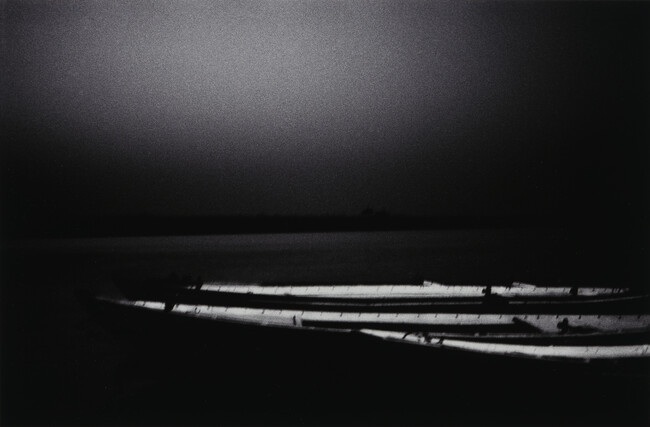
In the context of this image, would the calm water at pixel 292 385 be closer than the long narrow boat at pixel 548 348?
Yes

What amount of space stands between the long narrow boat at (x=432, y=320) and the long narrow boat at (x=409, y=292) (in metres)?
0.95

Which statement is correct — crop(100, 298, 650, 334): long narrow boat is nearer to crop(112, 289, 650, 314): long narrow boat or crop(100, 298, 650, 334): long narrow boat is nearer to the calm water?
crop(112, 289, 650, 314): long narrow boat

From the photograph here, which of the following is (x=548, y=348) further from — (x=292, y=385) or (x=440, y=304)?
(x=292, y=385)

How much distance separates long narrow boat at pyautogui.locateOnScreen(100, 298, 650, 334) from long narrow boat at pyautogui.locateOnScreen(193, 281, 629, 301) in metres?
0.95

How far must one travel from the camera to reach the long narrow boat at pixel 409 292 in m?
10.5

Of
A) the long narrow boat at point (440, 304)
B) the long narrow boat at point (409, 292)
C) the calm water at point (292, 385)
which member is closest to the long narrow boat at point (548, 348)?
the calm water at point (292, 385)

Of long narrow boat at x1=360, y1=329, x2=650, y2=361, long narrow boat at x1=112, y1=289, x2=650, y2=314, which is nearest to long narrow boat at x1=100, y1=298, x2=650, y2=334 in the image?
long narrow boat at x1=112, y1=289, x2=650, y2=314

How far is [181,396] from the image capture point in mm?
8430

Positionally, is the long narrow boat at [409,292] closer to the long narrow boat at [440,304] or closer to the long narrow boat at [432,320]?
the long narrow boat at [440,304]

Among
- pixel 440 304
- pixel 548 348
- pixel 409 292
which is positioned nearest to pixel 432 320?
pixel 440 304

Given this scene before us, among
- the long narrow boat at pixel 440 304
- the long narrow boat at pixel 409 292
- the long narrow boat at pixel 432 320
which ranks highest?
the long narrow boat at pixel 409 292

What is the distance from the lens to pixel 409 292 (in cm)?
1171

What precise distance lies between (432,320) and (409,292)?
95.8 inches

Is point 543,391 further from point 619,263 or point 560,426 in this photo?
point 619,263
